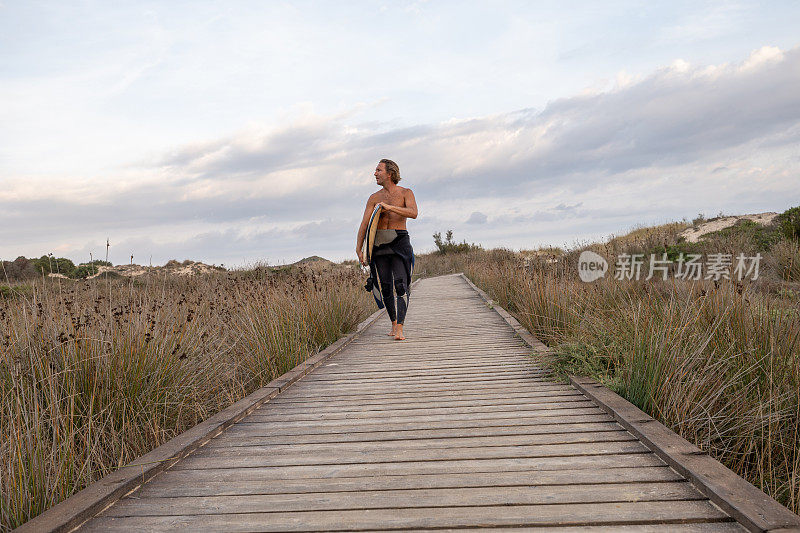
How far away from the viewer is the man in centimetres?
677

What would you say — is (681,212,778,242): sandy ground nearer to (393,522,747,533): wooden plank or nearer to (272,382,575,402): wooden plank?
(272,382,575,402): wooden plank

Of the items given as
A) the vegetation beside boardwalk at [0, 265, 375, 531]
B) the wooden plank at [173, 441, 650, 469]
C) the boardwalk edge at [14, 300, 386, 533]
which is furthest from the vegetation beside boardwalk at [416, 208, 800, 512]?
the vegetation beside boardwalk at [0, 265, 375, 531]

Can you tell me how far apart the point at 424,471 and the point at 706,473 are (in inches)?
51.3

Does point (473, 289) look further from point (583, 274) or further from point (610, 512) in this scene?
point (610, 512)

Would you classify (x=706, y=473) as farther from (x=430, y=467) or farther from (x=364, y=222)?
(x=364, y=222)

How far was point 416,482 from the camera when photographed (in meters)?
2.61

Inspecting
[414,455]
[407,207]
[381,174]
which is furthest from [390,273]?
[414,455]

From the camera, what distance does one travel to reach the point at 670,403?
3.47m

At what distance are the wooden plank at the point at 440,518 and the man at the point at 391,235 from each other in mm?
4582

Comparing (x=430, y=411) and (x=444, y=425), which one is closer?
(x=444, y=425)

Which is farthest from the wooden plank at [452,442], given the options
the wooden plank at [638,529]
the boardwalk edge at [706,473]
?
the wooden plank at [638,529]

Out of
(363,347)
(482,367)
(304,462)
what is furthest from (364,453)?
(363,347)

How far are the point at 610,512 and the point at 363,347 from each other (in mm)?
5004

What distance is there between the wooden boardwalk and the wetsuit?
2.46 meters
